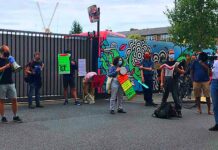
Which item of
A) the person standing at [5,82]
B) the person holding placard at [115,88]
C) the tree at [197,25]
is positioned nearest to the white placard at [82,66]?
the person holding placard at [115,88]

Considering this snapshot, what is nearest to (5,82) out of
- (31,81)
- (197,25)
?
(31,81)

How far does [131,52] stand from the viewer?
60.9 ft

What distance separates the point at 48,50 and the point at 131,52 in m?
4.65

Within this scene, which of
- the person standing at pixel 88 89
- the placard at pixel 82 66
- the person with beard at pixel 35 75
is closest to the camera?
the person with beard at pixel 35 75

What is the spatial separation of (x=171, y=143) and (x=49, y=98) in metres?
8.13

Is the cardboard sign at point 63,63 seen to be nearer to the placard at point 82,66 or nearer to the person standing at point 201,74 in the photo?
the placard at point 82,66

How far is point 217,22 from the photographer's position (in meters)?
21.0

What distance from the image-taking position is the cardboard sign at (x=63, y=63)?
14758mm

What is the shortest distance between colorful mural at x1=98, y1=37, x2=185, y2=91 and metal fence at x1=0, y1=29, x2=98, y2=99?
455 millimetres

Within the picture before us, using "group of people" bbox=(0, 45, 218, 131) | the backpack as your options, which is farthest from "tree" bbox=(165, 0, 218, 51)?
the backpack

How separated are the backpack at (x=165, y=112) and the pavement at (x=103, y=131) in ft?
0.81

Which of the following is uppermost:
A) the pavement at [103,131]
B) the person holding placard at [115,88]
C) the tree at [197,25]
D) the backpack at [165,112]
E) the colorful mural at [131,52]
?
the tree at [197,25]

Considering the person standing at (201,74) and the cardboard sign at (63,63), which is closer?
the person standing at (201,74)

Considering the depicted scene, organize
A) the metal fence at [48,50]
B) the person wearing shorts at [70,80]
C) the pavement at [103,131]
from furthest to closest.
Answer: the person wearing shorts at [70,80] < the metal fence at [48,50] < the pavement at [103,131]
